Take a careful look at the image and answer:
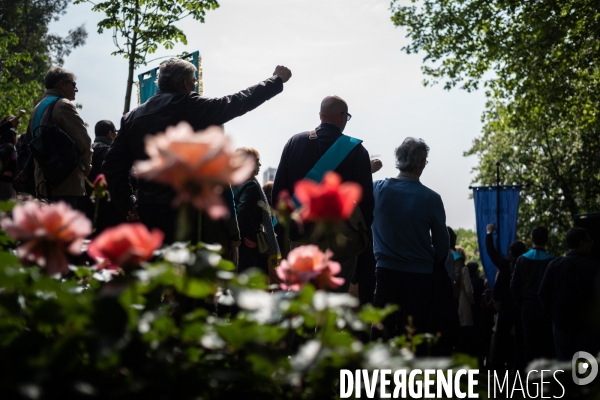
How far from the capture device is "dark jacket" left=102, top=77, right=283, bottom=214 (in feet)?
16.0

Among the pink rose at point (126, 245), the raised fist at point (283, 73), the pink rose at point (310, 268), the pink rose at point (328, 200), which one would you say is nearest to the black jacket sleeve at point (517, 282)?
the raised fist at point (283, 73)

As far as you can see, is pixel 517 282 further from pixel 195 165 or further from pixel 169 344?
pixel 195 165

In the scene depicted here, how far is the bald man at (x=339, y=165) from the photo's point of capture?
5.73m

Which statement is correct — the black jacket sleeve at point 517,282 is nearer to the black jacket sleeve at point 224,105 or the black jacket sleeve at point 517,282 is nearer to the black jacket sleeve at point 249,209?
the black jacket sleeve at point 249,209

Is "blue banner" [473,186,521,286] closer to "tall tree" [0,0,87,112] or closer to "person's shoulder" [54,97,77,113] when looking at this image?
"person's shoulder" [54,97,77,113]

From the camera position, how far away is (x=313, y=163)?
19.2 ft

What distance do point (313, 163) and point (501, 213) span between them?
12.8 meters

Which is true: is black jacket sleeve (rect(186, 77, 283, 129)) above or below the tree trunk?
below

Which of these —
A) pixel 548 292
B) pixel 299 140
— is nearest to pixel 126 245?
pixel 299 140

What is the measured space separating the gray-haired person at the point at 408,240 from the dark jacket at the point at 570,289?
1.61 metres

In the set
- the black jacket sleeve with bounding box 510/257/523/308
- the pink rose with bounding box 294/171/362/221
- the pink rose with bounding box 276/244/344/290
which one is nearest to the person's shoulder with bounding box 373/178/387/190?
the black jacket sleeve with bounding box 510/257/523/308

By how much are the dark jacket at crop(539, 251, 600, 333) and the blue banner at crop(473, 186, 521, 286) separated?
937 centimetres

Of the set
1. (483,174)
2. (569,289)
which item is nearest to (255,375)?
(569,289)

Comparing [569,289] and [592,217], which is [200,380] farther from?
[592,217]
